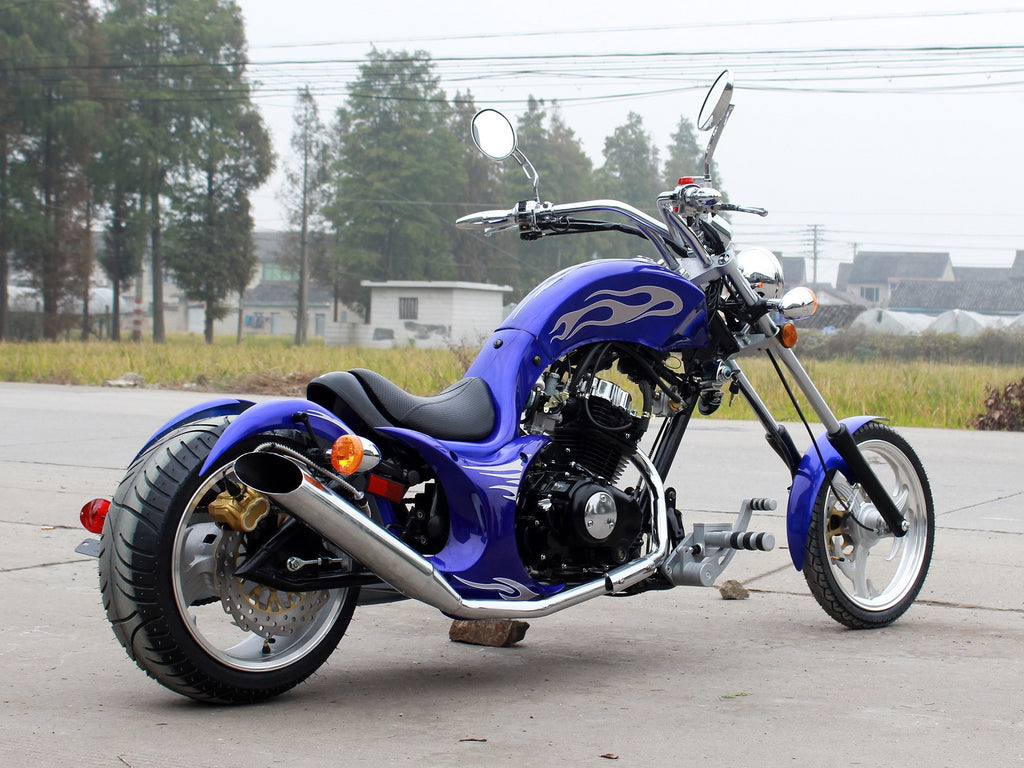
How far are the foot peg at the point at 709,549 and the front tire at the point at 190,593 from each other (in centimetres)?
121

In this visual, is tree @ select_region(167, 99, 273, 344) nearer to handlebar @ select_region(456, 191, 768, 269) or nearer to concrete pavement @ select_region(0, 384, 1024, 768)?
concrete pavement @ select_region(0, 384, 1024, 768)

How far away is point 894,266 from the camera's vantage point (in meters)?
117

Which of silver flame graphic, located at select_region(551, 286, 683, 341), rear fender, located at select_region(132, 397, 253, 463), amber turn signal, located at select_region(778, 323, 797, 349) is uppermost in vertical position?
silver flame graphic, located at select_region(551, 286, 683, 341)

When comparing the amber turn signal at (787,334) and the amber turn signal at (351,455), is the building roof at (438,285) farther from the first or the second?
the amber turn signal at (351,455)

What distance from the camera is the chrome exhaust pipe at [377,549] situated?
3.37 m

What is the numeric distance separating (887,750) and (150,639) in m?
1.99

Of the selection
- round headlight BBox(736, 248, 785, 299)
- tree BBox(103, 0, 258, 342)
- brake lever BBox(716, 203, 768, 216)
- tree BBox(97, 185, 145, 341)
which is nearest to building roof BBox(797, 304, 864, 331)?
tree BBox(103, 0, 258, 342)

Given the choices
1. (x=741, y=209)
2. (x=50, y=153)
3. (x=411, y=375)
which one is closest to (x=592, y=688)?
(x=741, y=209)

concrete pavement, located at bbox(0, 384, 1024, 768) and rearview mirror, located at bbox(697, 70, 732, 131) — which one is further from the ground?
rearview mirror, located at bbox(697, 70, 732, 131)

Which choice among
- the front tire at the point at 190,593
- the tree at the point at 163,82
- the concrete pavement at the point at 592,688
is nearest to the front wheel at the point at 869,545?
the concrete pavement at the point at 592,688

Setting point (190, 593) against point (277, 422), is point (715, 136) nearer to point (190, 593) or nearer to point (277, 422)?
point (277, 422)

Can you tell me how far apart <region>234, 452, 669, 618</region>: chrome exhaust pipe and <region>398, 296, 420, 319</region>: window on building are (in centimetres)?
5314

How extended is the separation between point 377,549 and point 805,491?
193 centimetres

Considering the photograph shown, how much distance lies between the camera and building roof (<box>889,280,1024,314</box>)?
8444 cm
